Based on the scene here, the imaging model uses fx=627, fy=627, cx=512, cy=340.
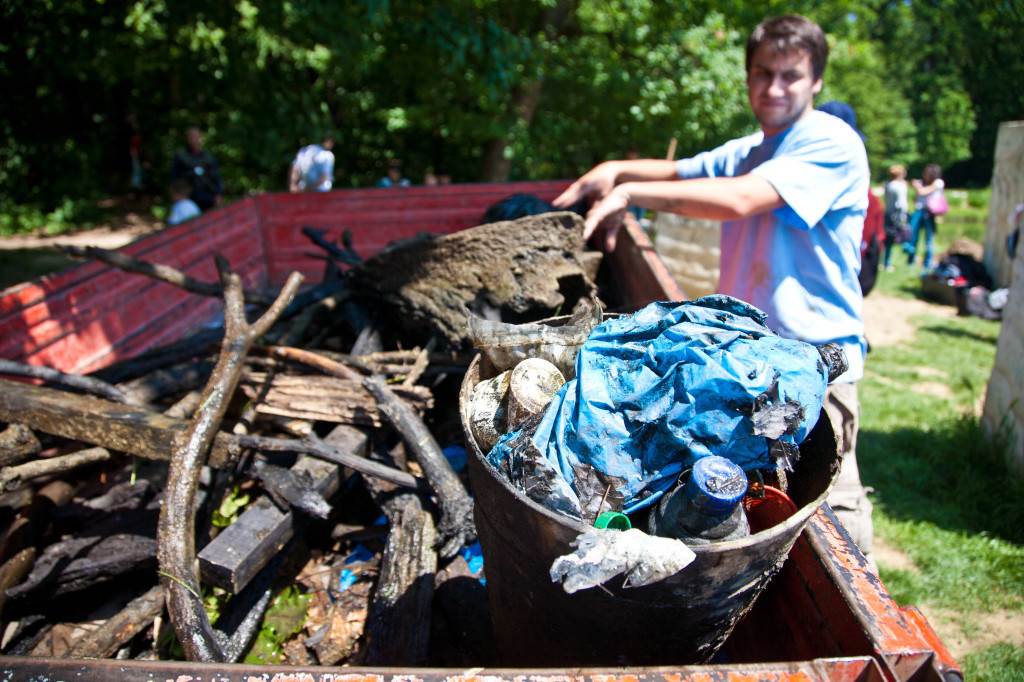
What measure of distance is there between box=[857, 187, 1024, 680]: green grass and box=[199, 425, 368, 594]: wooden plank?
9.71ft

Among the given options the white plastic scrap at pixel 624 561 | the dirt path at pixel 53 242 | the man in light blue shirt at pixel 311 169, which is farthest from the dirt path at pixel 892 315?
the dirt path at pixel 53 242

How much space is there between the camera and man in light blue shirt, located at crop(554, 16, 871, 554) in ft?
6.93

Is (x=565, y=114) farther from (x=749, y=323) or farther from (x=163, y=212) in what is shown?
(x=749, y=323)

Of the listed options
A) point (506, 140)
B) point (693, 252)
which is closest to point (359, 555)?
point (693, 252)

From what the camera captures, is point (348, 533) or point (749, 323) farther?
point (348, 533)

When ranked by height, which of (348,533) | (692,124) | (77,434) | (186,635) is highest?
(692,124)

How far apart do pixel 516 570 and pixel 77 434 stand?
2.15m

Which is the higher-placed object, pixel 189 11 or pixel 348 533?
pixel 189 11

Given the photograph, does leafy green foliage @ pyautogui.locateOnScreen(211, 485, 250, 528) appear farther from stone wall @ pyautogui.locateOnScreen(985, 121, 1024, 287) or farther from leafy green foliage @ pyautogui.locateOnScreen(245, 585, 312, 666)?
stone wall @ pyautogui.locateOnScreen(985, 121, 1024, 287)

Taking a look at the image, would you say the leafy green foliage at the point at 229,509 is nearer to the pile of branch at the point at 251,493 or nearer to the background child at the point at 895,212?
the pile of branch at the point at 251,493

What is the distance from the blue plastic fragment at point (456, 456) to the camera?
3189mm

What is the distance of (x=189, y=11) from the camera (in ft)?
20.9

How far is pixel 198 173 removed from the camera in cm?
798

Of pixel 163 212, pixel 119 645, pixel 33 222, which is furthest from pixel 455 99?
pixel 119 645
